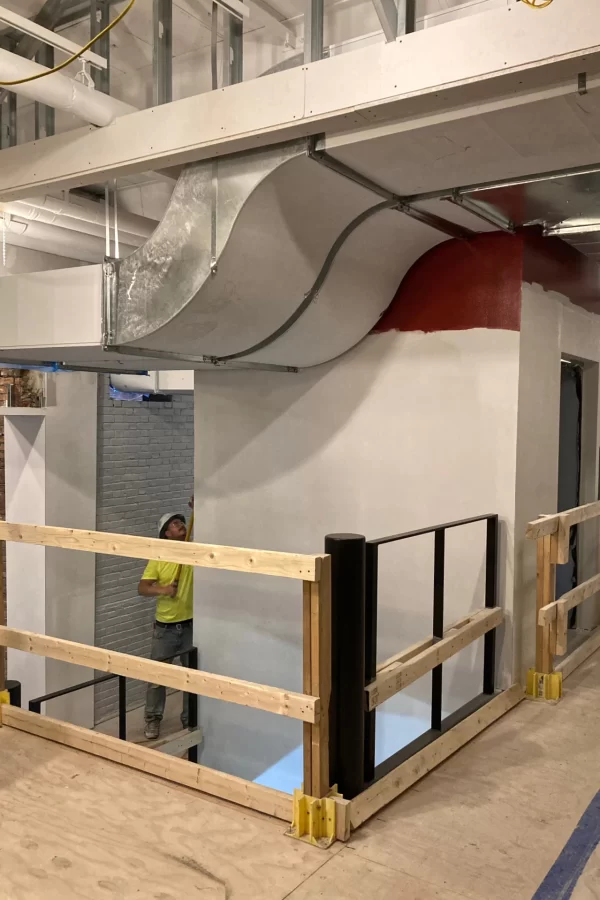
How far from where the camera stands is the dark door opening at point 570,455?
4871 millimetres

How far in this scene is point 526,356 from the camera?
3.78m

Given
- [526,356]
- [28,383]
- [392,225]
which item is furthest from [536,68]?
[28,383]

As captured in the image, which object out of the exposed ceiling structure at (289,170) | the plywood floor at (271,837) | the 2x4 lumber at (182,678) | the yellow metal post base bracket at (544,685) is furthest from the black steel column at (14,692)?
the yellow metal post base bracket at (544,685)

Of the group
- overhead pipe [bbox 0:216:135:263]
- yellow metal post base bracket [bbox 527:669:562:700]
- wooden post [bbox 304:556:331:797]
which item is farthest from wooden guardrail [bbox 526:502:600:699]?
overhead pipe [bbox 0:216:135:263]

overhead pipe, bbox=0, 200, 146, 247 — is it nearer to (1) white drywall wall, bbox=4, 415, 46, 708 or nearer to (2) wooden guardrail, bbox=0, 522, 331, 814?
(1) white drywall wall, bbox=4, 415, 46, 708

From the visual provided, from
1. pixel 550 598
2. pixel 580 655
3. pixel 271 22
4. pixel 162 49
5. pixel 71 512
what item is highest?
pixel 271 22

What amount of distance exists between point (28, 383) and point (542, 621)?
14.8 ft

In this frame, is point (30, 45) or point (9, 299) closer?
point (30, 45)

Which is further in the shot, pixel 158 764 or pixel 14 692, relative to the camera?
pixel 14 692

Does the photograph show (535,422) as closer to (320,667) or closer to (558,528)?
(558,528)

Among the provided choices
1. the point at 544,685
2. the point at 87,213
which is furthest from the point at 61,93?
the point at 544,685

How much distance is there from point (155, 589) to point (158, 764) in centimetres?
291

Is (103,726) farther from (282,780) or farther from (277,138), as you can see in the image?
(277,138)

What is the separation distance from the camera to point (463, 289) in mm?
3916
